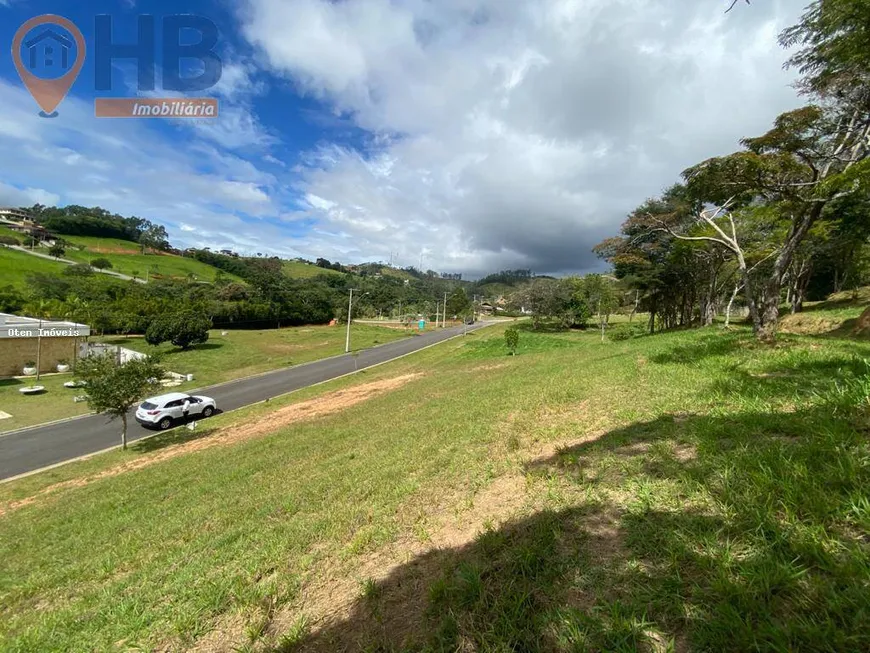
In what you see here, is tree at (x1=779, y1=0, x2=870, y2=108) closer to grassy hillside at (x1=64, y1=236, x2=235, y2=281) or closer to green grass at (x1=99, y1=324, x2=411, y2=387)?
green grass at (x1=99, y1=324, x2=411, y2=387)

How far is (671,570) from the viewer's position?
7.93 ft

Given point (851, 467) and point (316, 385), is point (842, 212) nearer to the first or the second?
point (851, 467)

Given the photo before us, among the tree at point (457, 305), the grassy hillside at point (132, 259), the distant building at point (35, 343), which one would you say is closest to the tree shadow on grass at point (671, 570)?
the distant building at point (35, 343)

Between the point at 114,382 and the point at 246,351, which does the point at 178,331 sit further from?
the point at 114,382

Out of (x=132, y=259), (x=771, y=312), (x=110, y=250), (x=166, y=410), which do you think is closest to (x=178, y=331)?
(x=166, y=410)

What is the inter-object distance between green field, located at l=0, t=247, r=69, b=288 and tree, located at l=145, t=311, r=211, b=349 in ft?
134

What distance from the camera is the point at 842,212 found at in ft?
49.6

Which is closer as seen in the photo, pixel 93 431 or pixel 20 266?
pixel 93 431

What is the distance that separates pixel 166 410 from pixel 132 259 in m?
108

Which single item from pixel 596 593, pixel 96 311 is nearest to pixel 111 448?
pixel 596 593

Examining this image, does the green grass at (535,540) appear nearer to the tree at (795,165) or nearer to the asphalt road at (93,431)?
the tree at (795,165)

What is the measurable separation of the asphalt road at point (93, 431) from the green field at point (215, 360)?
6.65 ft

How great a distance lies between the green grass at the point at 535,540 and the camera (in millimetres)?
2168

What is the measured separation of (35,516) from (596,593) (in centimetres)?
1252
